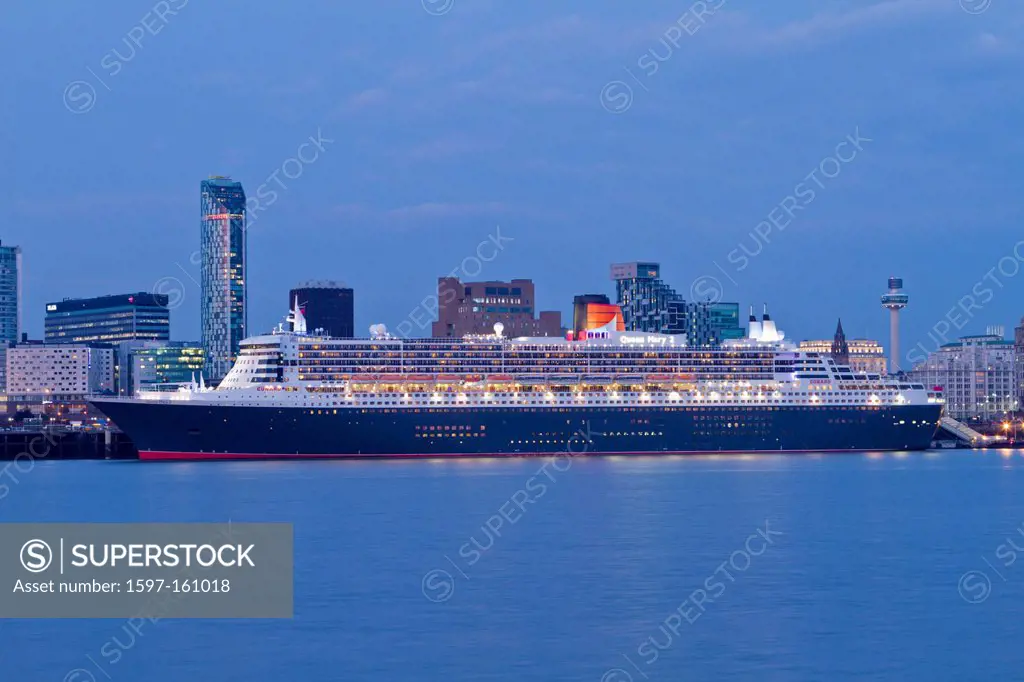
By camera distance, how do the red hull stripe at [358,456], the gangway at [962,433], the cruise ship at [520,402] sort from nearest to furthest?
1. the cruise ship at [520,402]
2. the red hull stripe at [358,456]
3. the gangway at [962,433]

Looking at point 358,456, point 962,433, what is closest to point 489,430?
point 358,456

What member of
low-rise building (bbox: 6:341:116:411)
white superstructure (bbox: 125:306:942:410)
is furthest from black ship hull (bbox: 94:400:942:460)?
low-rise building (bbox: 6:341:116:411)

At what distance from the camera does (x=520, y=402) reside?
8938 cm

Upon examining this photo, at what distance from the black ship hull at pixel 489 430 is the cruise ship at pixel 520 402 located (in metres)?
0.08

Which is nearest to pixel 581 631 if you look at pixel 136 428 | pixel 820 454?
pixel 136 428

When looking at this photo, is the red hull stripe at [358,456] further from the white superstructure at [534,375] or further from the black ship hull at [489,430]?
the white superstructure at [534,375]

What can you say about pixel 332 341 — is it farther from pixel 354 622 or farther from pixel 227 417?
pixel 354 622

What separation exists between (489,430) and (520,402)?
2.52 m

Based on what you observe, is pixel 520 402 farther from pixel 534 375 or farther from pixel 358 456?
pixel 358 456

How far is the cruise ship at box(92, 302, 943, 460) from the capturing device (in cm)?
8531

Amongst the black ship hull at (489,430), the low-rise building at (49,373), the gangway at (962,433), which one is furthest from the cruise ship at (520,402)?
the low-rise building at (49,373)

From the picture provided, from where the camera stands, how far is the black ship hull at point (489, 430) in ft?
278

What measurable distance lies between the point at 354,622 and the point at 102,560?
8.24 metres

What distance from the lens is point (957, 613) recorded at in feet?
A: 116
